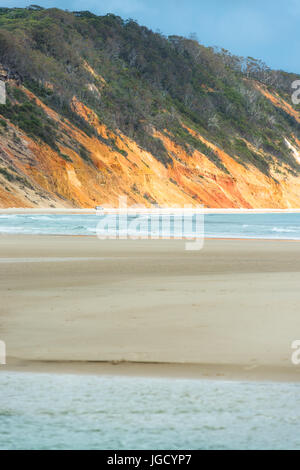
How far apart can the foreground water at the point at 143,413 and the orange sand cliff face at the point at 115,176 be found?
46884 millimetres

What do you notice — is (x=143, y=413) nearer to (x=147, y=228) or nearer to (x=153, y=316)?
(x=153, y=316)

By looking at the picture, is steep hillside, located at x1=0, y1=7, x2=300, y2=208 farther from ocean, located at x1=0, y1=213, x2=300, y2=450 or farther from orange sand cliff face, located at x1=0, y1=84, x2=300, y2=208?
ocean, located at x1=0, y1=213, x2=300, y2=450

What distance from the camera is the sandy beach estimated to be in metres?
5.86

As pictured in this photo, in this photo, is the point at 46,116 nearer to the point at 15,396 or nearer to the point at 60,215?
the point at 60,215

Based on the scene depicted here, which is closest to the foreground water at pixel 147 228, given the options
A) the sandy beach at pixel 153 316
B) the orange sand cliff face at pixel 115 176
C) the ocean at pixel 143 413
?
the orange sand cliff face at pixel 115 176

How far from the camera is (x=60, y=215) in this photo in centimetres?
4962

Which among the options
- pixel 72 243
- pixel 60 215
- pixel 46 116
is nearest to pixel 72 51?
pixel 46 116

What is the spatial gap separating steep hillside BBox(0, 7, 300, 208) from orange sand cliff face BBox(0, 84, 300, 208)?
130 mm

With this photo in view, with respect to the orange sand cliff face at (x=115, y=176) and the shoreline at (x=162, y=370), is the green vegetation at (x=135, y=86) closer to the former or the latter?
the orange sand cliff face at (x=115, y=176)

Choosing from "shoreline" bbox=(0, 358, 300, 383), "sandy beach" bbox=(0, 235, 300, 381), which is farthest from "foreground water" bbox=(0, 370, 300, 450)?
"sandy beach" bbox=(0, 235, 300, 381)

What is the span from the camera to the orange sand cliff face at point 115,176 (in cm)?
5584

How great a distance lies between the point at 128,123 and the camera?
74.6 meters

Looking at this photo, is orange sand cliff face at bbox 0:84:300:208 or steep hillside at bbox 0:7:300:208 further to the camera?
steep hillside at bbox 0:7:300:208

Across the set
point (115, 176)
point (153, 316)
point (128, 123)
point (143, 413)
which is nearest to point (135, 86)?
point (128, 123)
